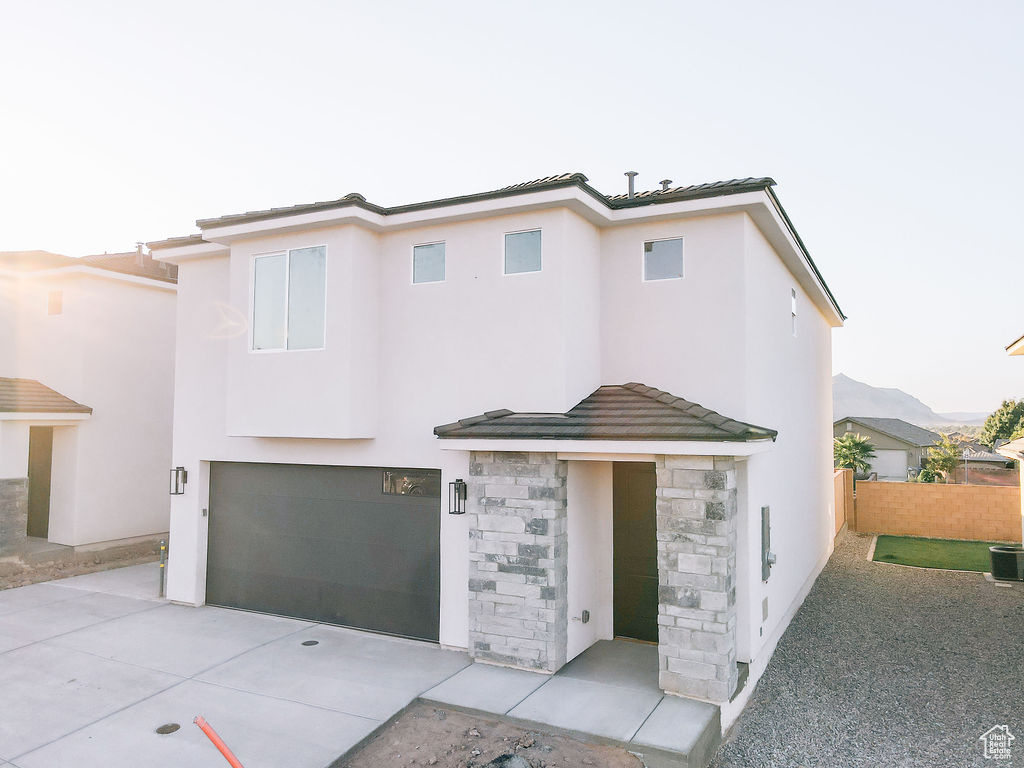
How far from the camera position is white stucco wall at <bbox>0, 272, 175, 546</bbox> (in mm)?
14203

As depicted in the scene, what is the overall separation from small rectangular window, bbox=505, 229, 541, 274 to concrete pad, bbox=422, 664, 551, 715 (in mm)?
5086

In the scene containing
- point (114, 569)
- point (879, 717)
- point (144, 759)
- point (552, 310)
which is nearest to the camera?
point (144, 759)

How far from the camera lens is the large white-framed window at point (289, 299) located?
9508mm

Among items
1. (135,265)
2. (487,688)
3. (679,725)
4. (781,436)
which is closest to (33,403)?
(135,265)

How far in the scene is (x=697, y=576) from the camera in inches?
280

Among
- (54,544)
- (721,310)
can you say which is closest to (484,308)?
(721,310)

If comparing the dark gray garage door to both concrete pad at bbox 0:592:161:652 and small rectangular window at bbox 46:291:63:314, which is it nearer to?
concrete pad at bbox 0:592:161:652

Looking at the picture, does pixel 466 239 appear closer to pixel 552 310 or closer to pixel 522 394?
pixel 552 310

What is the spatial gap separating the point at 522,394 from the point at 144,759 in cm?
550

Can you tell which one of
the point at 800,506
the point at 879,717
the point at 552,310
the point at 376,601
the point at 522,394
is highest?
the point at 552,310

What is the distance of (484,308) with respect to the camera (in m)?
8.94

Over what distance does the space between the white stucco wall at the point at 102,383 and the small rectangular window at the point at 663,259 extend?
483 inches

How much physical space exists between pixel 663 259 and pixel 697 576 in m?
4.29

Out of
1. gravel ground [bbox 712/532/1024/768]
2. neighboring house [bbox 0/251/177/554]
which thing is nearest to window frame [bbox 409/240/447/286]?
gravel ground [bbox 712/532/1024/768]
